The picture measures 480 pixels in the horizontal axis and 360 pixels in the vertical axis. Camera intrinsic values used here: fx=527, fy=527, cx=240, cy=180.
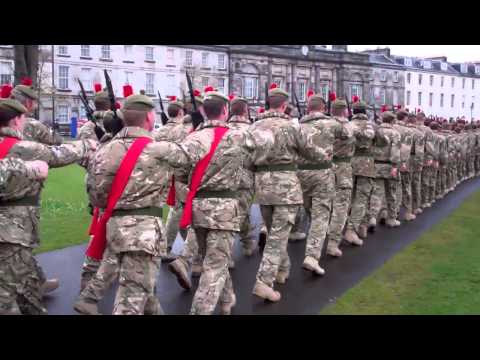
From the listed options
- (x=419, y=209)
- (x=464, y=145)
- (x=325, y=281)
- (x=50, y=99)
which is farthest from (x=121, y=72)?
(x=325, y=281)

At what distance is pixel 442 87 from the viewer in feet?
253

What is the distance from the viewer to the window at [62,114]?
51.4m

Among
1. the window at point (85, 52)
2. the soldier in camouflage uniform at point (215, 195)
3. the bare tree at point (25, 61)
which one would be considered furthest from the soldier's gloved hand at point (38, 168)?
the window at point (85, 52)

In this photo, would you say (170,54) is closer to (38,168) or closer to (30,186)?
(30,186)

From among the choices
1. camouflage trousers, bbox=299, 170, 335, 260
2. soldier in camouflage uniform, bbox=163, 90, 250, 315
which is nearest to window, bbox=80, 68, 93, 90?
camouflage trousers, bbox=299, 170, 335, 260

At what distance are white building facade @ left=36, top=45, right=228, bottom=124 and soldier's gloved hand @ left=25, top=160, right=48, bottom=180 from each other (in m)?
44.8

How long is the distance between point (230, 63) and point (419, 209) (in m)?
45.4

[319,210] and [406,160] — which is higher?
[406,160]

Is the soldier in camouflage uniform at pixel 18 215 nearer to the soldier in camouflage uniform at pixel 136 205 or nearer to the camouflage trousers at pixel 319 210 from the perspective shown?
the soldier in camouflage uniform at pixel 136 205

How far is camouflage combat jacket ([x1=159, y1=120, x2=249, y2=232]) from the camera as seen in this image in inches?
217

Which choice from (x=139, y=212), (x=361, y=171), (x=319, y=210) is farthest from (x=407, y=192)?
(x=139, y=212)

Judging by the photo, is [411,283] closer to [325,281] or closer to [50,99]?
[325,281]

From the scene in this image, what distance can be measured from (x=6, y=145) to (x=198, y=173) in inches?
73.9

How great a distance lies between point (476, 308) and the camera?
6.34 meters
